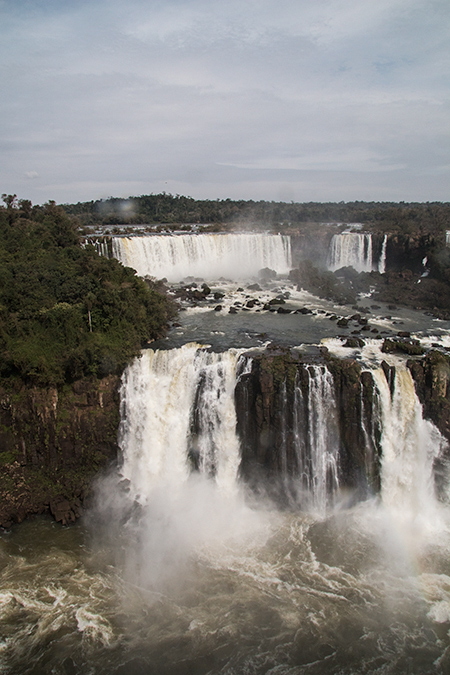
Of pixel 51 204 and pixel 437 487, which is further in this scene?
pixel 51 204

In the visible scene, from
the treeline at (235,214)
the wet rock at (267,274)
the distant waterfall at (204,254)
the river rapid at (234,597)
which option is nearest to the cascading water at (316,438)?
the river rapid at (234,597)

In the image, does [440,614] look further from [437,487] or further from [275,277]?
[275,277]

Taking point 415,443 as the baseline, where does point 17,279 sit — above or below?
above

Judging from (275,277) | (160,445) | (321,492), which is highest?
(275,277)

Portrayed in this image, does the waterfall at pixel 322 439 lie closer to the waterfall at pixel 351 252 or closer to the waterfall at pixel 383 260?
the waterfall at pixel 383 260

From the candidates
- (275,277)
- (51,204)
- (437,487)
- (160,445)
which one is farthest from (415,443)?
(51,204)

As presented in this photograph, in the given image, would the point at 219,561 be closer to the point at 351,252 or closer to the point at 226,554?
the point at 226,554

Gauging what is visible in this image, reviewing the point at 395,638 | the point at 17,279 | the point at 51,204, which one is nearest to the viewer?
the point at 395,638
